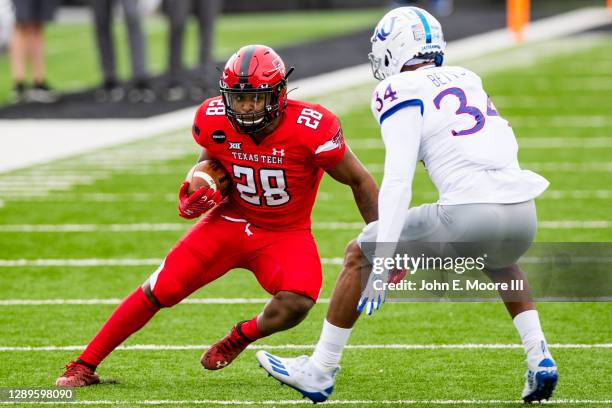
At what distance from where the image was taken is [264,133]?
5.12 m

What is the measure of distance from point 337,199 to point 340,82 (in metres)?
6.36

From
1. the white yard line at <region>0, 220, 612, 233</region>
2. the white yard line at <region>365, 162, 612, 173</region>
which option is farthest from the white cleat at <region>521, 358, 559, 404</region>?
the white yard line at <region>365, 162, 612, 173</region>

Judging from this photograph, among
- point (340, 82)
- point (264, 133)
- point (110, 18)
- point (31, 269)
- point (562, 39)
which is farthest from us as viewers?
point (562, 39)

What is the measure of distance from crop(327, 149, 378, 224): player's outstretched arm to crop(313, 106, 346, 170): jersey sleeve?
0.03m

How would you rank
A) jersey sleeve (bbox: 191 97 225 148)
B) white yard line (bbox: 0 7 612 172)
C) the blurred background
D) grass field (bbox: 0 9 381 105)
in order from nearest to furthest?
jersey sleeve (bbox: 191 97 225 148) < white yard line (bbox: 0 7 612 172) < the blurred background < grass field (bbox: 0 9 381 105)

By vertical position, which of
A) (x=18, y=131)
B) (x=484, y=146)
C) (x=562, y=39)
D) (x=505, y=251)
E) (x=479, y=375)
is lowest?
(x=562, y=39)

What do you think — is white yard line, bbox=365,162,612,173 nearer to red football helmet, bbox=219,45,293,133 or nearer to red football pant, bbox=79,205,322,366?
red football pant, bbox=79,205,322,366

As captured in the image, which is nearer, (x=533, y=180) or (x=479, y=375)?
(x=533, y=180)

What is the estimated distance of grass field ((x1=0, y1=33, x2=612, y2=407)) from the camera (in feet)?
16.7

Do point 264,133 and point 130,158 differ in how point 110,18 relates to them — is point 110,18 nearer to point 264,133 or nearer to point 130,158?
point 130,158

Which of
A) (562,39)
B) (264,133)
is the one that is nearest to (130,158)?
(264,133)

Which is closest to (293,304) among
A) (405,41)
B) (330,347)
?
(330,347)

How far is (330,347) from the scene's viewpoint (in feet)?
15.7

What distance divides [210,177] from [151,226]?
3.51 m
